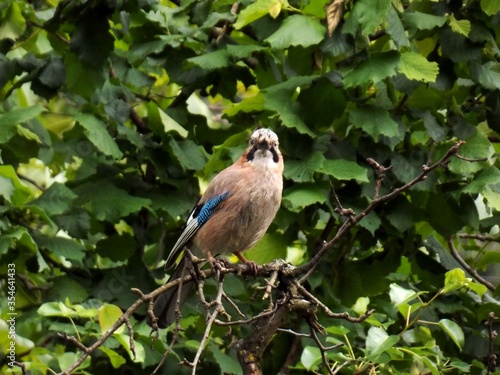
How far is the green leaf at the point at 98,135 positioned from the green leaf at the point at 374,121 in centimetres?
116

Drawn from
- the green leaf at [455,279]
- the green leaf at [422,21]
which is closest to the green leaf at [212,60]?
the green leaf at [422,21]

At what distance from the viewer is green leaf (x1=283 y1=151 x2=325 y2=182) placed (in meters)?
4.90

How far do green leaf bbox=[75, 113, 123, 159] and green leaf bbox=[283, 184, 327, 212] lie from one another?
870mm

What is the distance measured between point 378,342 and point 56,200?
1.82 metres

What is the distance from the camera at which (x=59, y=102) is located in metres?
6.49

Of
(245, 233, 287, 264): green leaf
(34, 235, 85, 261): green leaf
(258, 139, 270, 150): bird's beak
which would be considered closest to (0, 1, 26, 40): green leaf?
(34, 235, 85, 261): green leaf

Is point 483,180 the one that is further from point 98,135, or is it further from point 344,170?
point 98,135

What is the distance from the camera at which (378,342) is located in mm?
4129

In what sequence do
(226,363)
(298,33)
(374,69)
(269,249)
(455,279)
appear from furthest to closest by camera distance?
(269,249) < (226,363) < (298,33) < (374,69) < (455,279)

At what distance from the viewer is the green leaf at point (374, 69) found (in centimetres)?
465

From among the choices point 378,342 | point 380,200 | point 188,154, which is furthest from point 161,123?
point 380,200

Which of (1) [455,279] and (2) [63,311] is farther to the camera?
(2) [63,311]

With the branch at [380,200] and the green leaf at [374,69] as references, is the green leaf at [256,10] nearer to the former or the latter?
the green leaf at [374,69]

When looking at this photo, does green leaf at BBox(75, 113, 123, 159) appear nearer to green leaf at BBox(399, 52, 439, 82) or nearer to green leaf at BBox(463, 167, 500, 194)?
green leaf at BBox(399, 52, 439, 82)
